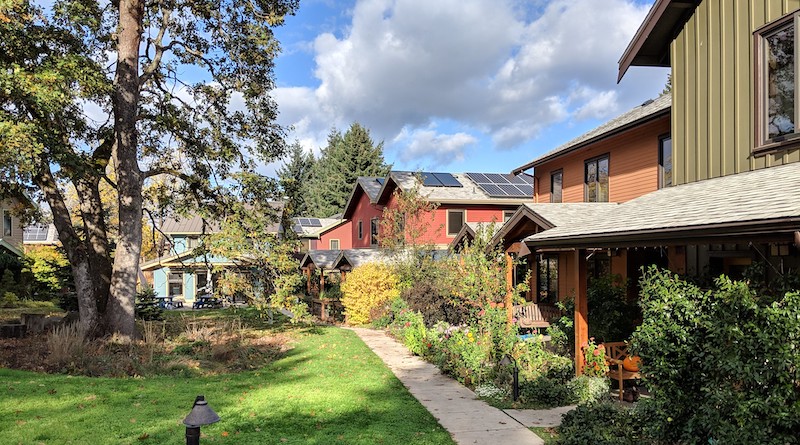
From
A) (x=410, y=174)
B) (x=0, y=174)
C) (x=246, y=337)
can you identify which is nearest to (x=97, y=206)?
(x=0, y=174)

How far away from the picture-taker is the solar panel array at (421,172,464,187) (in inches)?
1225

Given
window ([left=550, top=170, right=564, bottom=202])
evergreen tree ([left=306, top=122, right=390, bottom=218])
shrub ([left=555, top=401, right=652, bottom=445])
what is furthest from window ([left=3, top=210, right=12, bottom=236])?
evergreen tree ([left=306, top=122, right=390, bottom=218])

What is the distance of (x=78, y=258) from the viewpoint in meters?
15.3

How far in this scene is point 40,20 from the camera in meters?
14.9

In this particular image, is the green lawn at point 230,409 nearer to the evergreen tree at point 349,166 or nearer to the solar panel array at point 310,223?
the solar panel array at point 310,223

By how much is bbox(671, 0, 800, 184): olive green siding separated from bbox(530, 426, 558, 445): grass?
228 inches

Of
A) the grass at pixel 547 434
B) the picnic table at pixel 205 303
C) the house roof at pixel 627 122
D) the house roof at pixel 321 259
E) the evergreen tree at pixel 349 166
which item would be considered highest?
the evergreen tree at pixel 349 166

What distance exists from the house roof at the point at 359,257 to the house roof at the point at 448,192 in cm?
372

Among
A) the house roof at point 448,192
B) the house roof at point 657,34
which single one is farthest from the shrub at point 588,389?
the house roof at point 448,192

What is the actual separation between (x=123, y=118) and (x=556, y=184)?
14788mm

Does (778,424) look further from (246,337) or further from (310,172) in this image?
(310,172)

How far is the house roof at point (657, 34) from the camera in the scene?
10953mm

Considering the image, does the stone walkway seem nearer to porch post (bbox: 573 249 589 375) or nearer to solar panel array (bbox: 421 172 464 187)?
porch post (bbox: 573 249 589 375)

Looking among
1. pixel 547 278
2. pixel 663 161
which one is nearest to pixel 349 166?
pixel 547 278
